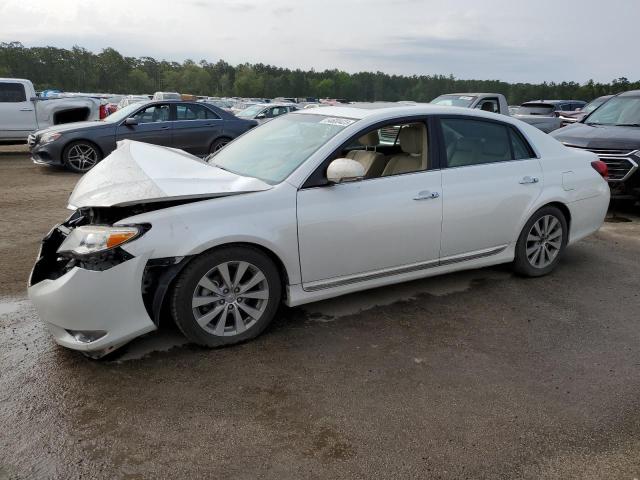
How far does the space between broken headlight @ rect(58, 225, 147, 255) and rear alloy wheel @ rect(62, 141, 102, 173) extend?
8.83 m

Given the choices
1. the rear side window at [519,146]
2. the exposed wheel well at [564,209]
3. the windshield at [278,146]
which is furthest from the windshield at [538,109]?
the windshield at [278,146]

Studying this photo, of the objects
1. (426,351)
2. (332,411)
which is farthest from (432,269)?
(332,411)

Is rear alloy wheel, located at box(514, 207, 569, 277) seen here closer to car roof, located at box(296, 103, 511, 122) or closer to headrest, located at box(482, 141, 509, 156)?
headrest, located at box(482, 141, 509, 156)

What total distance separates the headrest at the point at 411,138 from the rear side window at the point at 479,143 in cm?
19

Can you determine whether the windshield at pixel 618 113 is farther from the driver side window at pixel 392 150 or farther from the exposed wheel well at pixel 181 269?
the exposed wheel well at pixel 181 269

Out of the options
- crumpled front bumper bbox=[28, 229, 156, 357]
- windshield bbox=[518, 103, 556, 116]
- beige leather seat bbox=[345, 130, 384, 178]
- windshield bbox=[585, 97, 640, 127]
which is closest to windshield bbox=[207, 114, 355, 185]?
beige leather seat bbox=[345, 130, 384, 178]

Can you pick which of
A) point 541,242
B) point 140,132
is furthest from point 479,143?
point 140,132

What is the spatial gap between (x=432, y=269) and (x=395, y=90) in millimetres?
102980

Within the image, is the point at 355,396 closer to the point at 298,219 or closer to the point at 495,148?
the point at 298,219

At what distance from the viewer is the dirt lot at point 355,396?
8.49 ft

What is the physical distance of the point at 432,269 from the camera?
4383mm

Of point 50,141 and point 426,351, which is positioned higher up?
point 50,141

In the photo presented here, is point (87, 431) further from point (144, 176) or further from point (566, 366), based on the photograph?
point (566, 366)

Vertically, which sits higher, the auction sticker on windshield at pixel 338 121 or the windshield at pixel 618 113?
the auction sticker on windshield at pixel 338 121
